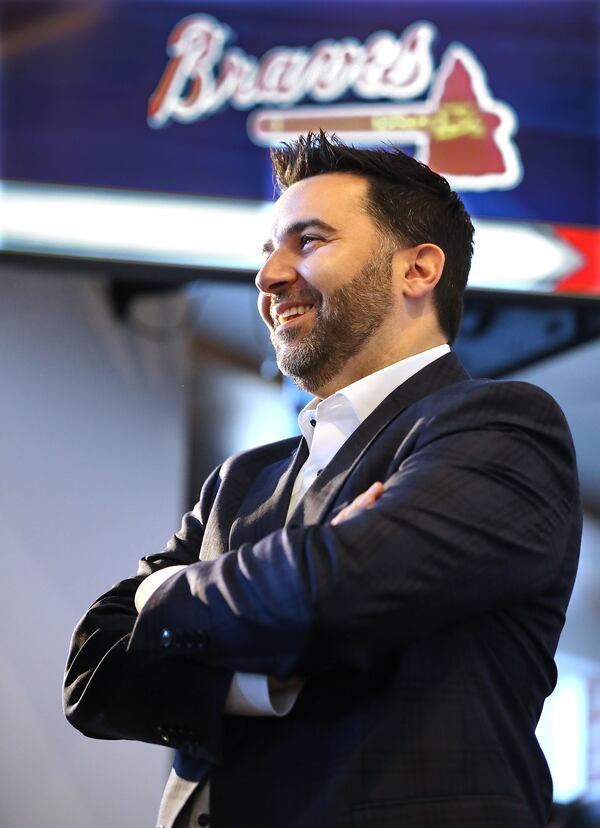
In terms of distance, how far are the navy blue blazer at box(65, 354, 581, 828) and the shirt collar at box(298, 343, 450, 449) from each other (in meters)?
0.15

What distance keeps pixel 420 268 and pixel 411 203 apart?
12cm

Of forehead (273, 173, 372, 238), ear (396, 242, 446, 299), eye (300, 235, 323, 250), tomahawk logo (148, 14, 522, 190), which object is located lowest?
ear (396, 242, 446, 299)

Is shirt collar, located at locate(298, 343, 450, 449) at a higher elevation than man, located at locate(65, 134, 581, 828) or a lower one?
higher

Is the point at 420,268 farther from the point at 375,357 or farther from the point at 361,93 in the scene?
the point at 361,93

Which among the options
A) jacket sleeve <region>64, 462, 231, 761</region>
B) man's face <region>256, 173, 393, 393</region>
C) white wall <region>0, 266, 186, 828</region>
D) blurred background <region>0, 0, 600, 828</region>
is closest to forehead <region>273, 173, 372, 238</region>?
man's face <region>256, 173, 393, 393</region>

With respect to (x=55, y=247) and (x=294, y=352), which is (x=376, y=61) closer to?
(x=55, y=247)

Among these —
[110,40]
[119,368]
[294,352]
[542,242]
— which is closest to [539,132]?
[542,242]

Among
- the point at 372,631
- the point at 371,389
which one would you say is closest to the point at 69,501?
the point at 371,389

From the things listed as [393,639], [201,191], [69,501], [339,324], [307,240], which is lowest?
[69,501]

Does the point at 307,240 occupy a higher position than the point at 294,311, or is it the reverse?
the point at 307,240

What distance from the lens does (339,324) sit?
5.81ft

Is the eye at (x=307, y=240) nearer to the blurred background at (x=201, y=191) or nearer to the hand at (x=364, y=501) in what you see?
the hand at (x=364, y=501)

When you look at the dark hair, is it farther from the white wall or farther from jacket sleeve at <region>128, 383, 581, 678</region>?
the white wall

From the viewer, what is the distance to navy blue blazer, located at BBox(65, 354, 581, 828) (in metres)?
1.33
